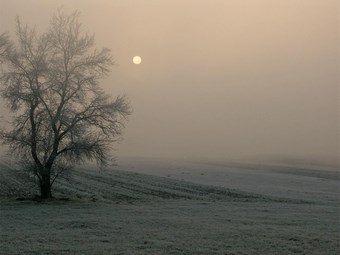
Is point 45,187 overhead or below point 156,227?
overhead

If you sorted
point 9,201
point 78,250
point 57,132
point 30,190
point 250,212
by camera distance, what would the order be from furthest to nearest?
point 30,190 < point 57,132 < point 9,201 < point 250,212 < point 78,250

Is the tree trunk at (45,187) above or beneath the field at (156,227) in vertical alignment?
above

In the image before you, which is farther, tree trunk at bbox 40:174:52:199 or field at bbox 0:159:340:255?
tree trunk at bbox 40:174:52:199

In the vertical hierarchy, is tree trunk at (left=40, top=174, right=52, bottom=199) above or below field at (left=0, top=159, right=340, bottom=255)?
above

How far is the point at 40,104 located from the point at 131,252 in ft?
63.7

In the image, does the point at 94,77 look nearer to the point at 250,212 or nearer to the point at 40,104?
the point at 40,104

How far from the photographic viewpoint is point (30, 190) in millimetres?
36469

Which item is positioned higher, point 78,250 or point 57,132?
point 57,132

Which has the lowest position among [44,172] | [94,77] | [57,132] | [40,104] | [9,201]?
[9,201]

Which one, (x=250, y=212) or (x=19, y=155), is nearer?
(x=250, y=212)

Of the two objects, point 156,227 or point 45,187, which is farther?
point 45,187

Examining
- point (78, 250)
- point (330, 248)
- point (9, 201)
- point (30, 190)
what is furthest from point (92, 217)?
point (30, 190)

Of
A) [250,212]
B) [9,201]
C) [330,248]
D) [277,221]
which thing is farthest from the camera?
[9,201]

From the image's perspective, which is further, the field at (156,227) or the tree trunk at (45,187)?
the tree trunk at (45,187)
